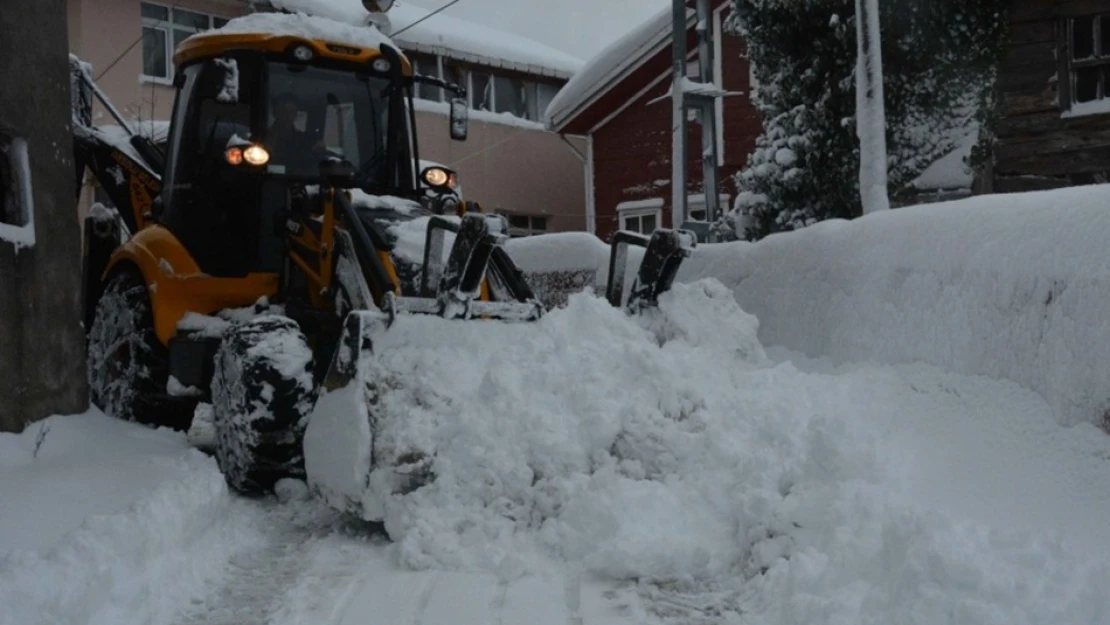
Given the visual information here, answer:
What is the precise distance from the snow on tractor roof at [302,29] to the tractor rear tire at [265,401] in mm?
2062

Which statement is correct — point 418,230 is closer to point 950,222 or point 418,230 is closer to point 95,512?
point 95,512

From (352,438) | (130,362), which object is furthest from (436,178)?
(352,438)

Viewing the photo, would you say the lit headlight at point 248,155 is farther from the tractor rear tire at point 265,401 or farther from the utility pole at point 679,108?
the utility pole at point 679,108

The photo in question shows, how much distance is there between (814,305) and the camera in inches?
287

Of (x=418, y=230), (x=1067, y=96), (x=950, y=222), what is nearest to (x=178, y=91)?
(x=418, y=230)

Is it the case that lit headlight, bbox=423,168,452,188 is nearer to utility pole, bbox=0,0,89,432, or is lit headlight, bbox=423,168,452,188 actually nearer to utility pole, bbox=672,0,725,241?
utility pole, bbox=0,0,89,432

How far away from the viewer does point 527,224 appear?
24.8m

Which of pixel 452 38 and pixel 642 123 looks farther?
pixel 452 38

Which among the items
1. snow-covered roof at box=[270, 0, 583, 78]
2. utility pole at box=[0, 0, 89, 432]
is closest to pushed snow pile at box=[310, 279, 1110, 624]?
utility pole at box=[0, 0, 89, 432]

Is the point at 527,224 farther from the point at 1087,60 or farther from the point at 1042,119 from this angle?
the point at 1087,60

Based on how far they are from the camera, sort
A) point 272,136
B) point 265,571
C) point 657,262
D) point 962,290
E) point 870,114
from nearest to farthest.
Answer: point 265,571
point 962,290
point 657,262
point 272,136
point 870,114

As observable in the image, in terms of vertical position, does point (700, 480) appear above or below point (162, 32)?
below

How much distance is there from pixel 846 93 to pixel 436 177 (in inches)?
285

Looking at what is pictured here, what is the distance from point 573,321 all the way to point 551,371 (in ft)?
1.51
